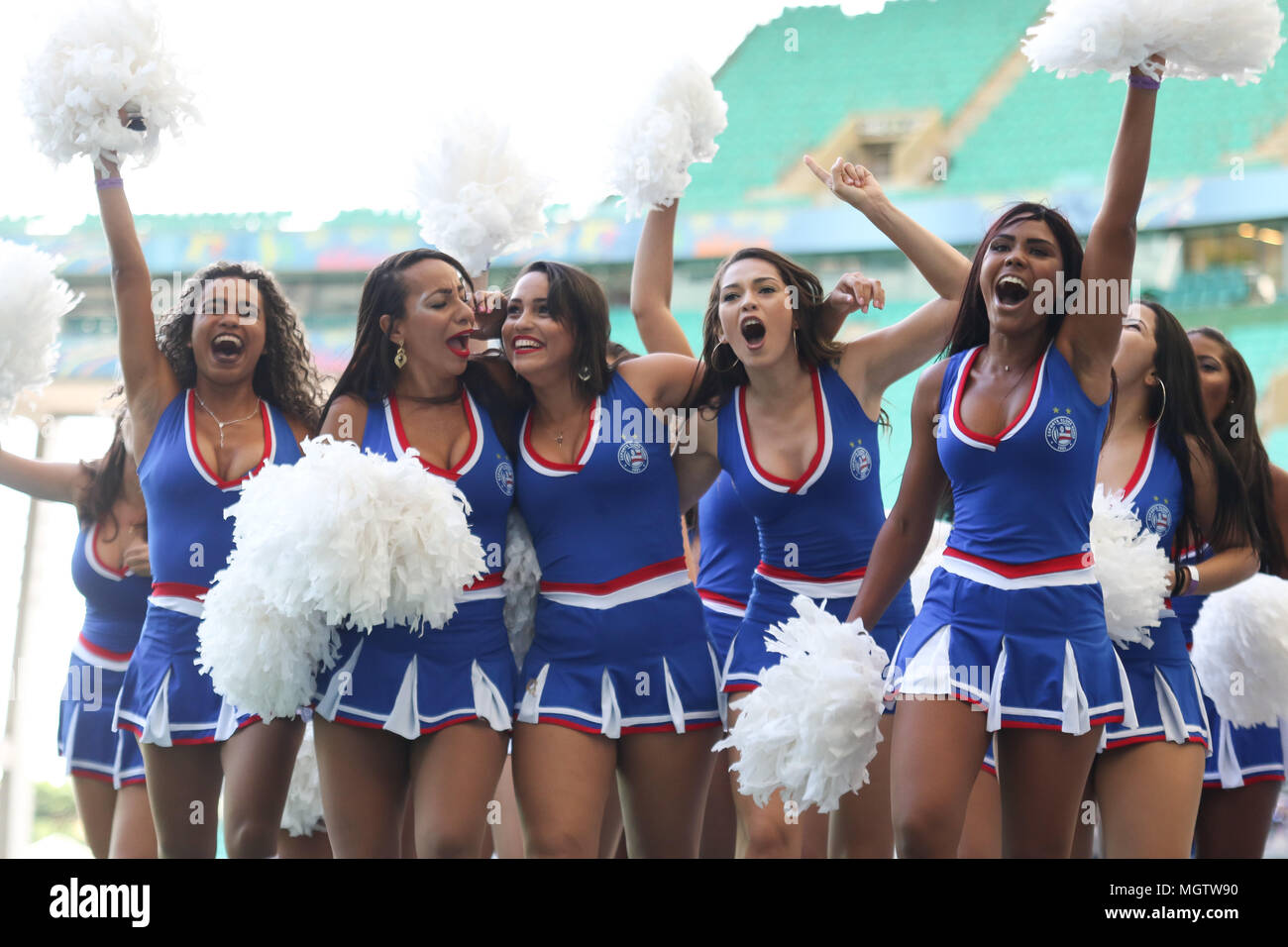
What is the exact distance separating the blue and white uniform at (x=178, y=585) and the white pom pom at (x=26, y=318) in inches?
23.4

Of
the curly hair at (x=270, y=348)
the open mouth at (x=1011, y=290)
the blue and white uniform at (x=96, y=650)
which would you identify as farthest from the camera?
the blue and white uniform at (x=96, y=650)

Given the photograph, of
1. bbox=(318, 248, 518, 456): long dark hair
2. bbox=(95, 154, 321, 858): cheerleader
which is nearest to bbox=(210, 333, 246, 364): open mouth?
A: bbox=(95, 154, 321, 858): cheerleader

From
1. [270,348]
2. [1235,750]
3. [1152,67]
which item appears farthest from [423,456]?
[1235,750]

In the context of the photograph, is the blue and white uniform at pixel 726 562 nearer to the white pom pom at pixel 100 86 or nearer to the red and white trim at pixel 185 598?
the red and white trim at pixel 185 598

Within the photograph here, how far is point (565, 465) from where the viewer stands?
257 centimetres

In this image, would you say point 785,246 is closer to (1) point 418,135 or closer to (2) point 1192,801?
(1) point 418,135

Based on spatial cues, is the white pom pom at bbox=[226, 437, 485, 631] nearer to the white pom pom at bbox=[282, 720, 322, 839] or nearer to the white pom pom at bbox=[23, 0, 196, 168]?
the white pom pom at bbox=[23, 0, 196, 168]

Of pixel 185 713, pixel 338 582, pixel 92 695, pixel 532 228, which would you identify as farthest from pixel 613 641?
pixel 92 695

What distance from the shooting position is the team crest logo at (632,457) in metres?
2.57

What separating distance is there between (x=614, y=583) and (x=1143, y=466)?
1178mm

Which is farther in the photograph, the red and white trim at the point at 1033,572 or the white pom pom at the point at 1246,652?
the white pom pom at the point at 1246,652

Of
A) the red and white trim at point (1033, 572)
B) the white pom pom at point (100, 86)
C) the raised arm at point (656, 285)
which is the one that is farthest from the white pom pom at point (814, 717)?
the white pom pom at point (100, 86)

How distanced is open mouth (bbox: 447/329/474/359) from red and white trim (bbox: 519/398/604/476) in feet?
0.68

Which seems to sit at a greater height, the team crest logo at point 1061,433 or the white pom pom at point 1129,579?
the team crest logo at point 1061,433
